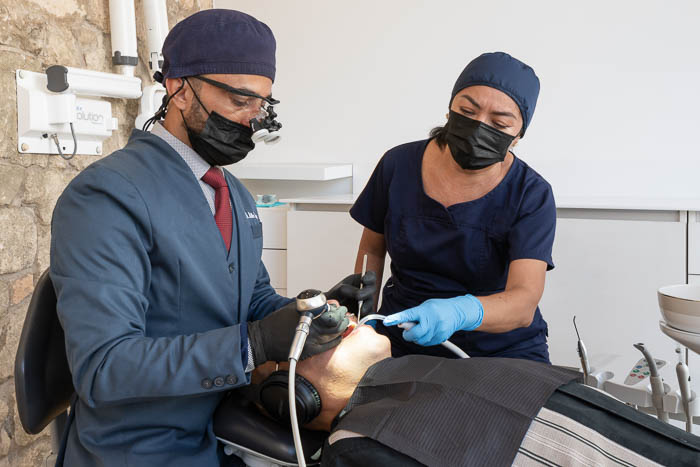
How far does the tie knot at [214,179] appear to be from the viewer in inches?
47.9

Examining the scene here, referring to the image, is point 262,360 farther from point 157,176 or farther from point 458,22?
point 458,22

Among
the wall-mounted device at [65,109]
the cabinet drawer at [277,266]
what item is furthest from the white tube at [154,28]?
the cabinet drawer at [277,266]

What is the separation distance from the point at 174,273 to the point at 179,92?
36 cm

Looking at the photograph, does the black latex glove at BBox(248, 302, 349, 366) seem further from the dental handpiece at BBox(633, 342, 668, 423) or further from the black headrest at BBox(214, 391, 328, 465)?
the dental handpiece at BBox(633, 342, 668, 423)

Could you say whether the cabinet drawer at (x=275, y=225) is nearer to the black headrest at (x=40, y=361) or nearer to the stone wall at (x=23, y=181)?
the stone wall at (x=23, y=181)

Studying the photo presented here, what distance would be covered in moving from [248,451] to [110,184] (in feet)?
1.60

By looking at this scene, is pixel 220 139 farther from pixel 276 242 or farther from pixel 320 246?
pixel 276 242

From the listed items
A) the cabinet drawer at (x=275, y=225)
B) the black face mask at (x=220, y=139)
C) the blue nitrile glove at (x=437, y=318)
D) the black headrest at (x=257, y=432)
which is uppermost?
the black face mask at (x=220, y=139)

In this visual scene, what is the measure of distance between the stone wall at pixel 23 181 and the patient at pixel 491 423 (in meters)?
1.32

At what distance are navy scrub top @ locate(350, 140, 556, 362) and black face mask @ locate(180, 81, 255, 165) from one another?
26.6 inches

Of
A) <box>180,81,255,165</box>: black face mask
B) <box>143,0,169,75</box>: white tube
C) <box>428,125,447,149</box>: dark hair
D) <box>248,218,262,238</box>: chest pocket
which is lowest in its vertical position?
<box>248,218,262,238</box>: chest pocket

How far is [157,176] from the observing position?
3.54 feet

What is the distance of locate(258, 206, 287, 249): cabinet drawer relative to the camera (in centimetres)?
268

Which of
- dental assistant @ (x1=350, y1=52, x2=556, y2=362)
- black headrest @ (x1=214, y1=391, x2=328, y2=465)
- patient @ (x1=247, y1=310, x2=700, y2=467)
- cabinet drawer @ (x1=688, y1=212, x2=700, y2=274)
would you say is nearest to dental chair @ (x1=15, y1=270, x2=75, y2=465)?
black headrest @ (x1=214, y1=391, x2=328, y2=465)
